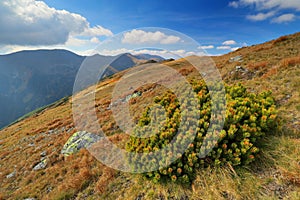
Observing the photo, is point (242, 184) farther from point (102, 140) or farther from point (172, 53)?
point (102, 140)

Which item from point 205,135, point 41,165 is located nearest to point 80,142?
point 41,165

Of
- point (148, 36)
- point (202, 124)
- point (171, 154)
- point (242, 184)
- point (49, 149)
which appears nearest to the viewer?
point (242, 184)

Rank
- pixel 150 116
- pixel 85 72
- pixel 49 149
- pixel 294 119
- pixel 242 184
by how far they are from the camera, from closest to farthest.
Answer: pixel 242 184
pixel 294 119
pixel 150 116
pixel 85 72
pixel 49 149

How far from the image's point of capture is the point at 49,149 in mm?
10992

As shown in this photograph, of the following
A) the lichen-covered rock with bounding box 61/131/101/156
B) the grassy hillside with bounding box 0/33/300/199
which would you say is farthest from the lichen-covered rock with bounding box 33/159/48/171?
the lichen-covered rock with bounding box 61/131/101/156

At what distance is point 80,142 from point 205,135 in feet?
25.9

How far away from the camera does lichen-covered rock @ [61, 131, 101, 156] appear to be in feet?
30.8

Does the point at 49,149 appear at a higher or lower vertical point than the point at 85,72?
lower

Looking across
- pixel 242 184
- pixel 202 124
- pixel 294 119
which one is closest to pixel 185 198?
pixel 242 184

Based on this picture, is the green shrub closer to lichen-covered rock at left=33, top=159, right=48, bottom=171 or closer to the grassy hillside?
the grassy hillside

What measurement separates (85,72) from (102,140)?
449 cm

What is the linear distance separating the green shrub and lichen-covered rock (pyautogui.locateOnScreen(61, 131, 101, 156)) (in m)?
5.23

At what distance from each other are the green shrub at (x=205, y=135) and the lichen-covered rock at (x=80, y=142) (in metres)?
5.23

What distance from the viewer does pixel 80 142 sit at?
9.70 meters
